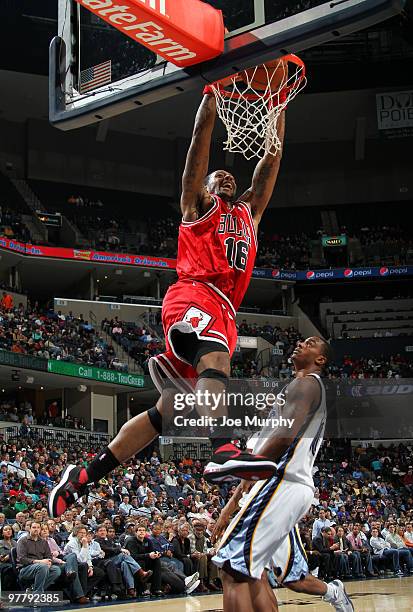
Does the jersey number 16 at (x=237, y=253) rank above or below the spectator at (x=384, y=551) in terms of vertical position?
above

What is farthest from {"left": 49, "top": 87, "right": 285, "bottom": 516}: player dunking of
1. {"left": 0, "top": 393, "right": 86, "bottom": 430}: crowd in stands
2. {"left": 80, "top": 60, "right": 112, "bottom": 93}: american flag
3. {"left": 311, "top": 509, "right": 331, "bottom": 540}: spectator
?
{"left": 0, "top": 393, "right": 86, "bottom": 430}: crowd in stands

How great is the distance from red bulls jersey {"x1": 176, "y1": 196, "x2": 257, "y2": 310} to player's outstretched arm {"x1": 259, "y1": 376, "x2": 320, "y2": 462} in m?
0.66

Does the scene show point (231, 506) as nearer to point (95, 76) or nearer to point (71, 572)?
point (95, 76)

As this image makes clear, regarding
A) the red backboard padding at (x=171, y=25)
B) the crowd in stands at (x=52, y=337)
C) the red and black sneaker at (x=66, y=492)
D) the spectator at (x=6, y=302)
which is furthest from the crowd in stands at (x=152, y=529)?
the spectator at (x=6, y=302)

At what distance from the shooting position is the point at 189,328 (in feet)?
15.2

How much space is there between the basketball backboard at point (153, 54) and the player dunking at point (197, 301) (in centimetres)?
36

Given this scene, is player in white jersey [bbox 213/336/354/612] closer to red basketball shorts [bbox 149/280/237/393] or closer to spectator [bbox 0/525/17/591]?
red basketball shorts [bbox 149/280/237/393]

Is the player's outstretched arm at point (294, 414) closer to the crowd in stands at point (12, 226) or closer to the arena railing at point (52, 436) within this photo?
the arena railing at point (52, 436)

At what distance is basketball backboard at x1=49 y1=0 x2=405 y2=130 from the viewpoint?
4805 millimetres

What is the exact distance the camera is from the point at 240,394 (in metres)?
4.80

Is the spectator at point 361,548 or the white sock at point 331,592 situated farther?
the spectator at point 361,548

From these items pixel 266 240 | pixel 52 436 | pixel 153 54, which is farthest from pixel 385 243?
pixel 153 54

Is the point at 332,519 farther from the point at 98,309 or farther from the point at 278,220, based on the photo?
the point at 278,220

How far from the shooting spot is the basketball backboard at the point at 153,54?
4.80 meters
